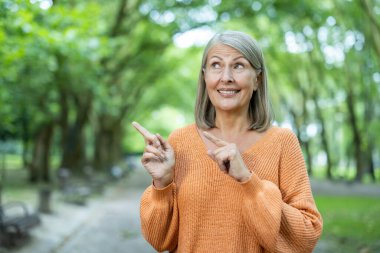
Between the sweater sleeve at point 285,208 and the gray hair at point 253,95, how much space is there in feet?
0.43

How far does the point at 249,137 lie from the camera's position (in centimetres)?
246

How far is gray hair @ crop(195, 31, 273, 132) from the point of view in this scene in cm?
239

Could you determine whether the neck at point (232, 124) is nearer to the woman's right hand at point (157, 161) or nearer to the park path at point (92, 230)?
the woman's right hand at point (157, 161)

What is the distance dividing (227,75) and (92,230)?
12.2 meters

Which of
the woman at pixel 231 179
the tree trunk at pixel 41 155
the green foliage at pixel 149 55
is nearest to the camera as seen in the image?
the woman at pixel 231 179

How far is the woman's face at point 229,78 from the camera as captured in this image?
2391mm

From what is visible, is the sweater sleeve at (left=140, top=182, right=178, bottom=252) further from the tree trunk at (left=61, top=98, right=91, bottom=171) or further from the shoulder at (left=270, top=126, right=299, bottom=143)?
the tree trunk at (left=61, top=98, right=91, bottom=171)

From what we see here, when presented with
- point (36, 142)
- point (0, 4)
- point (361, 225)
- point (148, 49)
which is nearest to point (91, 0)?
point (148, 49)

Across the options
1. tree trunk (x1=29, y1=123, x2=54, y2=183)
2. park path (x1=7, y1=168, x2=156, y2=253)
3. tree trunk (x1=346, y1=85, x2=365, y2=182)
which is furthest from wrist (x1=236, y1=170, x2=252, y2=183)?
tree trunk (x1=346, y1=85, x2=365, y2=182)

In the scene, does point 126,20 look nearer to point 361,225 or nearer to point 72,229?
point 72,229

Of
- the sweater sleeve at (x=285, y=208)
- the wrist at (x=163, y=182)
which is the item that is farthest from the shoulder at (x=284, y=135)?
the wrist at (x=163, y=182)

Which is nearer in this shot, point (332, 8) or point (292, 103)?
point (332, 8)

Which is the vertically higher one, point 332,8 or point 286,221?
point 332,8

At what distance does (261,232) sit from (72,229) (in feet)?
41.3
